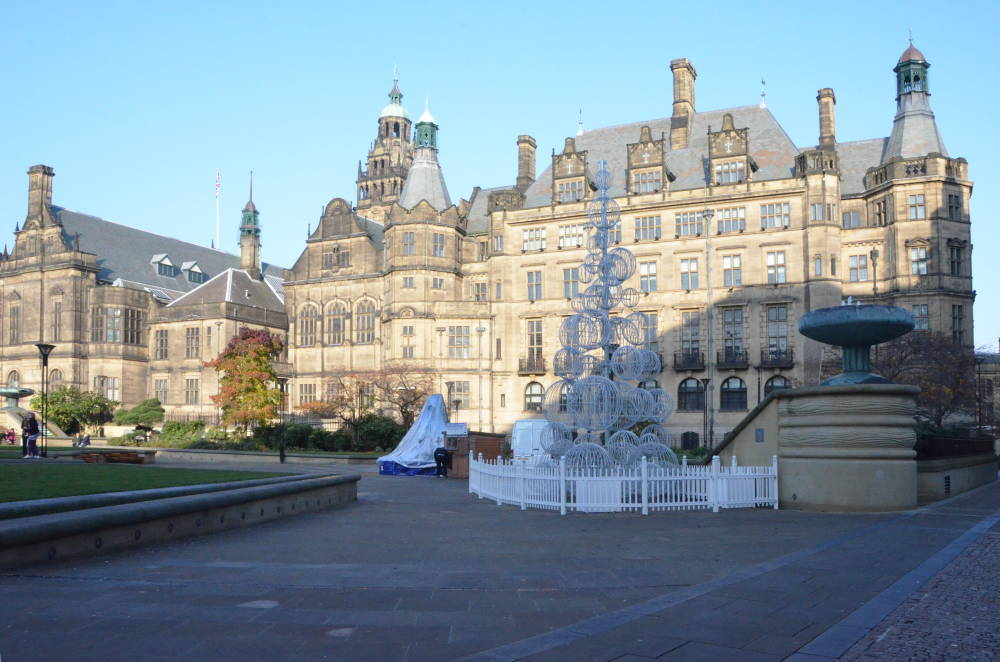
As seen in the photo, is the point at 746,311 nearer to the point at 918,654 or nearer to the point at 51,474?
the point at 51,474

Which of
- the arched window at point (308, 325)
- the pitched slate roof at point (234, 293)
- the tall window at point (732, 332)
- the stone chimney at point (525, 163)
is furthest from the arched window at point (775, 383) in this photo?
the pitched slate roof at point (234, 293)

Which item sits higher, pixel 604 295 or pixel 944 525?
pixel 604 295

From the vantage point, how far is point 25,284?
7125 cm

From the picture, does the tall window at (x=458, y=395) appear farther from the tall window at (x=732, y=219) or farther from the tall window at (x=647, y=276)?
the tall window at (x=732, y=219)

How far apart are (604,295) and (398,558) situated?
12861 millimetres

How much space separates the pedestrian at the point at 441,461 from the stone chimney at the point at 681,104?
1373 inches

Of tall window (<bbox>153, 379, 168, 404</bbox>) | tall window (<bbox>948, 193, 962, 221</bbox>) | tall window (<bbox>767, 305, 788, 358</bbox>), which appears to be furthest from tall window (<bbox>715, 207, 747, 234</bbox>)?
tall window (<bbox>153, 379, 168, 404</bbox>)

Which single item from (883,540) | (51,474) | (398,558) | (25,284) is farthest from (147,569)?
(25,284)

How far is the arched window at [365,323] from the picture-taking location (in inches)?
2589

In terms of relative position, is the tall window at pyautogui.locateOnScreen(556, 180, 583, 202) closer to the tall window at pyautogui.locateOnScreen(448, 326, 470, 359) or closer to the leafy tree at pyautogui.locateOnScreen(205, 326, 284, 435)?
the tall window at pyautogui.locateOnScreen(448, 326, 470, 359)

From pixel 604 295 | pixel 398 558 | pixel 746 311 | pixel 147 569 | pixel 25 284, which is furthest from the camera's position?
pixel 25 284

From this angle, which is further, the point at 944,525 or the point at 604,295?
the point at 604,295

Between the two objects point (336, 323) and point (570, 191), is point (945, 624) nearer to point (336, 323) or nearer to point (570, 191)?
point (570, 191)

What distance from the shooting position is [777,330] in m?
52.7
